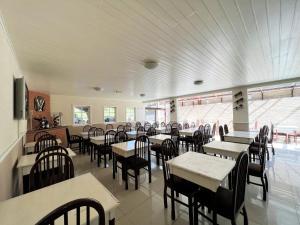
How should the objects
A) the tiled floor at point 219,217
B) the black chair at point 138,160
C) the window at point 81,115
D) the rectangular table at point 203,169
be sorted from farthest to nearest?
the window at point 81,115
the black chair at point 138,160
the tiled floor at point 219,217
the rectangular table at point 203,169

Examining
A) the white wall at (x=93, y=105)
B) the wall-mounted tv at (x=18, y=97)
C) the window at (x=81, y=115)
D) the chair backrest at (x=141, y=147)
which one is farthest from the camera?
the window at (x=81, y=115)

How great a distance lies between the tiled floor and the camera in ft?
A: 5.70

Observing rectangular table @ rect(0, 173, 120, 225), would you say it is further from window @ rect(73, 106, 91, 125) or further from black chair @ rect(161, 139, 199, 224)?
window @ rect(73, 106, 91, 125)

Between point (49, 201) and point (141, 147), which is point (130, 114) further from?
point (49, 201)

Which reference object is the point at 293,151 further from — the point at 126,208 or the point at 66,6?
the point at 66,6

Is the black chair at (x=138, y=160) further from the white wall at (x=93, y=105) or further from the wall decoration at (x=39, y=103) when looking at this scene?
the white wall at (x=93, y=105)

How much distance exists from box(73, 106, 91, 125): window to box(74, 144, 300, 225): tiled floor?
11.7 feet

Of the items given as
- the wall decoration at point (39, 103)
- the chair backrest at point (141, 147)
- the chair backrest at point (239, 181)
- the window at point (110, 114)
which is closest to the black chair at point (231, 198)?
the chair backrest at point (239, 181)

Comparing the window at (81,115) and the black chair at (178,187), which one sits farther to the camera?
the window at (81,115)

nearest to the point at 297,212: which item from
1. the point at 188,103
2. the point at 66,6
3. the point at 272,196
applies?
the point at 272,196

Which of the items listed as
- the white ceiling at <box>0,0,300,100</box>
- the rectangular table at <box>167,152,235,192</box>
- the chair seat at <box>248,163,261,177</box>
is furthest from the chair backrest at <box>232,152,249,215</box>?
the white ceiling at <box>0,0,300,100</box>

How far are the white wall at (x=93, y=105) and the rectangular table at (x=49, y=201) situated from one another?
5.30m

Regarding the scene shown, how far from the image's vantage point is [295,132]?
5.31 m

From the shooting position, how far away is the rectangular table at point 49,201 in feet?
2.97
